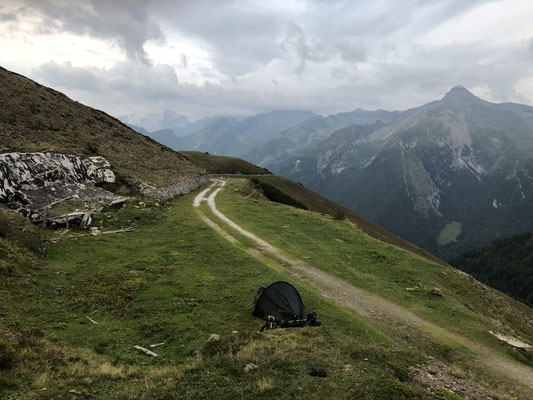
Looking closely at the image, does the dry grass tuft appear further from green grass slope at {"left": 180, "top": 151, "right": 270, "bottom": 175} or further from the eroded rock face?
green grass slope at {"left": 180, "top": 151, "right": 270, "bottom": 175}

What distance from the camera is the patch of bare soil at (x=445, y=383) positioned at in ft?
39.9

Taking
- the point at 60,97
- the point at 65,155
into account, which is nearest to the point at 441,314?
the point at 65,155

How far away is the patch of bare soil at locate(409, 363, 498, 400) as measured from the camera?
12.2 meters

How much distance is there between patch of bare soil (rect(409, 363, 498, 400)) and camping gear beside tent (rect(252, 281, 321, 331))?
609 centimetres

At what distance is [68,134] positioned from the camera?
193 ft

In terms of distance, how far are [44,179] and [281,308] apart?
1220 inches

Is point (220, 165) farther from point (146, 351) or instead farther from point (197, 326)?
point (146, 351)

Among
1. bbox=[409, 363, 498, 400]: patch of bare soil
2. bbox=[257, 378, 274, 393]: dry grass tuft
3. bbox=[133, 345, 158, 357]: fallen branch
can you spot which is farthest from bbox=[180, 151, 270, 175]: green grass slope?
bbox=[257, 378, 274, 393]: dry grass tuft

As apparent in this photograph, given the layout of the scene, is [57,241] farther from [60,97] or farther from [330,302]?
[60,97]

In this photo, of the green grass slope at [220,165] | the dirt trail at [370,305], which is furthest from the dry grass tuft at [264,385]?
the green grass slope at [220,165]

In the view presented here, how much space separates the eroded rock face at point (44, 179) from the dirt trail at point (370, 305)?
19158mm

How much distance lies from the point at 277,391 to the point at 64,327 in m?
11.6

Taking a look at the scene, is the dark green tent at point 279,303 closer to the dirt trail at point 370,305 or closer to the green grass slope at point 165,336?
the green grass slope at point 165,336

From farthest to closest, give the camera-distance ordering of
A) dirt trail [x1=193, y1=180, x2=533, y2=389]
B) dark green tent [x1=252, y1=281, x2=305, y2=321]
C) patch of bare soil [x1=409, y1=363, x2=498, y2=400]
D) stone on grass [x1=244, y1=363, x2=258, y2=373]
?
1. dark green tent [x1=252, y1=281, x2=305, y2=321]
2. dirt trail [x1=193, y1=180, x2=533, y2=389]
3. patch of bare soil [x1=409, y1=363, x2=498, y2=400]
4. stone on grass [x1=244, y1=363, x2=258, y2=373]
